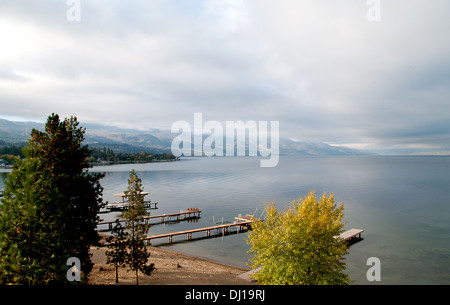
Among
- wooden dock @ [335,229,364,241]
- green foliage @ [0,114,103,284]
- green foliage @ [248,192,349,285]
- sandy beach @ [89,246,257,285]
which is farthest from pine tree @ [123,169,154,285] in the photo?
wooden dock @ [335,229,364,241]

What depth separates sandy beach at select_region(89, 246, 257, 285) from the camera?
26.6m

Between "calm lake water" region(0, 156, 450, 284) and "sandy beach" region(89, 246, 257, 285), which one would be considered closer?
"sandy beach" region(89, 246, 257, 285)

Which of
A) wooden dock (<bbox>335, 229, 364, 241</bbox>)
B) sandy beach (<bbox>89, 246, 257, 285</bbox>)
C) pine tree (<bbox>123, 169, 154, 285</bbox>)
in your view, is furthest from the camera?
wooden dock (<bbox>335, 229, 364, 241</bbox>)

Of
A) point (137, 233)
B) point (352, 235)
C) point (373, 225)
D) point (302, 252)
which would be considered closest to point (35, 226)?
point (137, 233)

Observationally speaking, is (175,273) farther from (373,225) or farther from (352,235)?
(373,225)

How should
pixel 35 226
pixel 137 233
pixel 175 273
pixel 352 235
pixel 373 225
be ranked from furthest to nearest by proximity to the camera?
pixel 373 225
pixel 352 235
pixel 175 273
pixel 137 233
pixel 35 226

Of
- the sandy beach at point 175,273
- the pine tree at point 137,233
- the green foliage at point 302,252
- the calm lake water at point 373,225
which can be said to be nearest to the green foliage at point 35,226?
the pine tree at point 137,233

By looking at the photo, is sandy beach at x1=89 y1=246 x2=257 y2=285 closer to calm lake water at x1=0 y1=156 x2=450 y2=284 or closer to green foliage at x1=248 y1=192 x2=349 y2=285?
calm lake water at x1=0 y1=156 x2=450 y2=284

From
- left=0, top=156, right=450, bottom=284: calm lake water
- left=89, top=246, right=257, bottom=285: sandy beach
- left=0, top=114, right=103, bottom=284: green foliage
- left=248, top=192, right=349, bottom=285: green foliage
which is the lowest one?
left=0, top=156, right=450, bottom=284: calm lake water

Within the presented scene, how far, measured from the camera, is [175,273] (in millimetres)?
30438

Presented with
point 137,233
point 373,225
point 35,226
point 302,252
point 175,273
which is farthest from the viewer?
point 373,225

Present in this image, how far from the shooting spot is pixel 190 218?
66.5 meters
